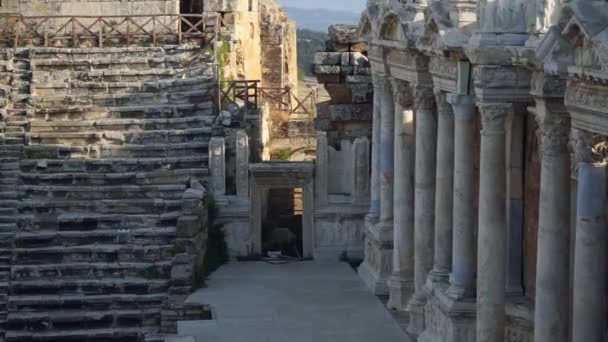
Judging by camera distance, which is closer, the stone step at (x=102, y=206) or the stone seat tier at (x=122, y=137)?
the stone step at (x=102, y=206)

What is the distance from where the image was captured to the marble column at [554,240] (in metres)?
17.0

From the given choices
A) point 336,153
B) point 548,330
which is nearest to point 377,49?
point 336,153

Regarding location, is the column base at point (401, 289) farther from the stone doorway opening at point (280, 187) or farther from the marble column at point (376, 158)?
the stone doorway opening at point (280, 187)

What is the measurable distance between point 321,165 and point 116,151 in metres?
4.23

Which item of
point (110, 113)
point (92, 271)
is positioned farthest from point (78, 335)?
point (110, 113)

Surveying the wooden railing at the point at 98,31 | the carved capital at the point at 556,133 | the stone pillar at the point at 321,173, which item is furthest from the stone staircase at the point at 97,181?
the carved capital at the point at 556,133

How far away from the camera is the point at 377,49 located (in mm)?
25797

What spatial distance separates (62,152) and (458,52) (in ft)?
40.4

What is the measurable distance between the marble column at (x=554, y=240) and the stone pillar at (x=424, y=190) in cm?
588

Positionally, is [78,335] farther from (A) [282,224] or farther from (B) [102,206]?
(A) [282,224]

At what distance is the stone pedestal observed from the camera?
1605 cm

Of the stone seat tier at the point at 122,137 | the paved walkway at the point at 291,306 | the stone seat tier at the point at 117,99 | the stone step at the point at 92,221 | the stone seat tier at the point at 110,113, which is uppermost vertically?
the stone seat tier at the point at 117,99

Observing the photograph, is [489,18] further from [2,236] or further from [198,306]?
[2,236]

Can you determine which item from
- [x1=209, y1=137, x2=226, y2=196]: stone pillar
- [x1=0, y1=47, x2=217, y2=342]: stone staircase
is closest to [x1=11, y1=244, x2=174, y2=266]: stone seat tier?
[x1=0, y1=47, x2=217, y2=342]: stone staircase
